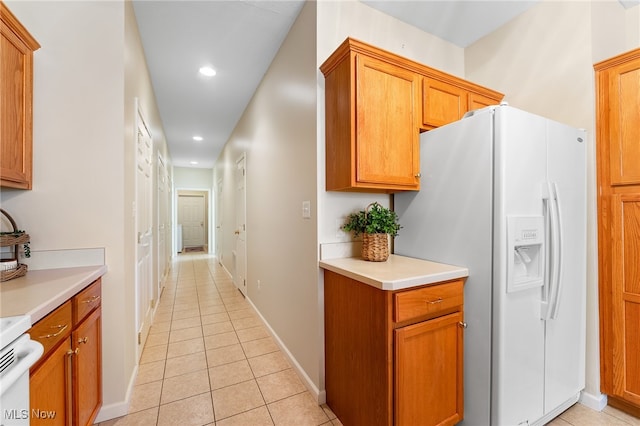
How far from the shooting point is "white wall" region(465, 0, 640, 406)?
1795 mm

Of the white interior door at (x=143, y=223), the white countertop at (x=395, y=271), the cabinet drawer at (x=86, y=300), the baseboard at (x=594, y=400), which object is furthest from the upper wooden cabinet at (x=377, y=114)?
the baseboard at (x=594, y=400)

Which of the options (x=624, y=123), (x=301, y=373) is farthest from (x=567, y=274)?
(x=301, y=373)

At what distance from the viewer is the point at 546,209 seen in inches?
61.8

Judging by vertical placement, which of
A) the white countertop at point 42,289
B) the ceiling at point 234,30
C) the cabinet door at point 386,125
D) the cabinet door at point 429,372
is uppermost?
the ceiling at point 234,30

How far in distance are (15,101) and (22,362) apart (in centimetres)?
142

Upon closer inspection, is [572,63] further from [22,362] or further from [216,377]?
[216,377]

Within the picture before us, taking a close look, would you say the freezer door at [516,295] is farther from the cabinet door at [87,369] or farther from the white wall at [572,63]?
the cabinet door at [87,369]

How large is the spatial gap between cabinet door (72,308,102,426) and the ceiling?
2.25m

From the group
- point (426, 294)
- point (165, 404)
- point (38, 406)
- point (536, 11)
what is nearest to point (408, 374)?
point (426, 294)

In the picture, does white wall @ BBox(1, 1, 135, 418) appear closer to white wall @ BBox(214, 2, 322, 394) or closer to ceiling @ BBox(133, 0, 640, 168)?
ceiling @ BBox(133, 0, 640, 168)

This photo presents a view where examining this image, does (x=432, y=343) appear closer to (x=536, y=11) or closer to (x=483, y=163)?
(x=483, y=163)

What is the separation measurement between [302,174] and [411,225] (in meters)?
0.90

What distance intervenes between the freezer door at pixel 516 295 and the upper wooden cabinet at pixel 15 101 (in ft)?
8.21

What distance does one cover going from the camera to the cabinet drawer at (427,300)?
1.29m
